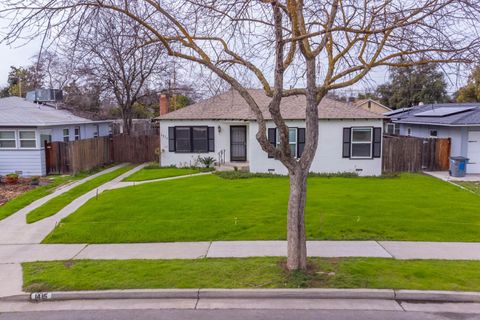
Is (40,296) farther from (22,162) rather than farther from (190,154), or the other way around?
(190,154)

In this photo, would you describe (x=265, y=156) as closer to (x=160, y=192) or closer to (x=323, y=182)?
(x=323, y=182)

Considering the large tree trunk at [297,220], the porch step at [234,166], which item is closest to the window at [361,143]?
the porch step at [234,166]

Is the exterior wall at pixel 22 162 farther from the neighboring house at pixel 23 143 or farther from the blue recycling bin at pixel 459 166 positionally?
the blue recycling bin at pixel 459 166

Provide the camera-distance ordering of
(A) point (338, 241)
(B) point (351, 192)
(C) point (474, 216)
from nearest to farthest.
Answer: (A) point (338, 241), (C) point (474, 216), (B) point (351, 192)

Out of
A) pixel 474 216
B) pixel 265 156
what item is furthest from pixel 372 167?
pixel 474 216

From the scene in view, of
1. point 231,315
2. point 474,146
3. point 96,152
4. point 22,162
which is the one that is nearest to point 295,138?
point 474,146

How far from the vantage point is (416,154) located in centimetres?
2217

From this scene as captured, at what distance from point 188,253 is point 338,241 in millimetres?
3476

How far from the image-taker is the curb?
6867 millimetres

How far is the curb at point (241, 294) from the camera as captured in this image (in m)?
6.87

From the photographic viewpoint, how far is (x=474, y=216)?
475 inches

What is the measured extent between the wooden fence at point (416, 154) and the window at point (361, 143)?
1930 millimetres

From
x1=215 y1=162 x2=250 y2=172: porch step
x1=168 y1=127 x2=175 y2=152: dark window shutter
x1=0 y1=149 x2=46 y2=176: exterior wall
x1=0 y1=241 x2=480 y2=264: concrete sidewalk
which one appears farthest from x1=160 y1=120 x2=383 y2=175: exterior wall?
x1=0 y1=241 x2=480 y2=264: concrete sidewalk

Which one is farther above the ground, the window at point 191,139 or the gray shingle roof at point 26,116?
the gray shingle roof at point 26,116
